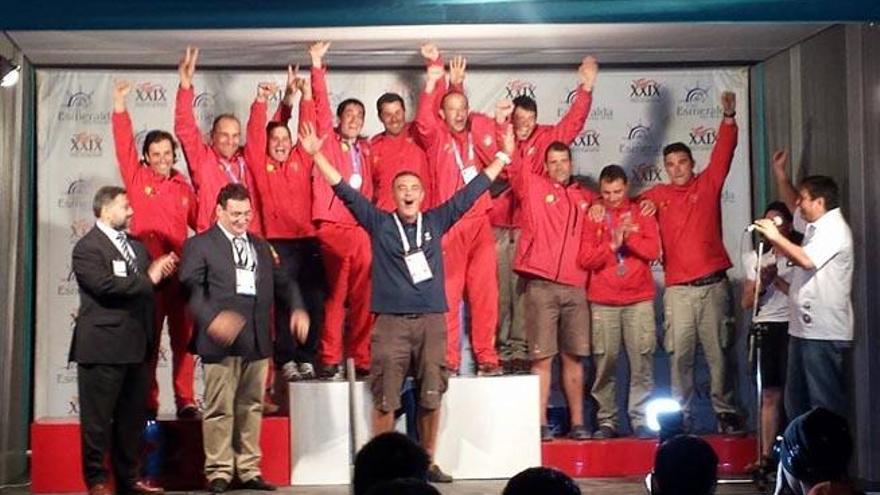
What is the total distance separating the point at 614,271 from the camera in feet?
26.8

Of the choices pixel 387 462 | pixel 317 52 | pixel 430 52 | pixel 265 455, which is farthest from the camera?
pixel 430 52

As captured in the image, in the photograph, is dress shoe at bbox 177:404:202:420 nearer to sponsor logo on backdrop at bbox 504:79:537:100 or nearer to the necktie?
the necktie

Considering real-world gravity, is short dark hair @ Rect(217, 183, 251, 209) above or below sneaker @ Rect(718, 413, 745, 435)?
above

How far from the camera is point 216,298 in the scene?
7137 millimetres

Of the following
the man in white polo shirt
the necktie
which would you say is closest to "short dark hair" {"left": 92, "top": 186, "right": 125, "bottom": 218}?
the necktie

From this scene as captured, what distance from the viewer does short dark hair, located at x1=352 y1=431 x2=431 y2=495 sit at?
11.0ft

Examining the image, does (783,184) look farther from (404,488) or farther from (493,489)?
(404,488)

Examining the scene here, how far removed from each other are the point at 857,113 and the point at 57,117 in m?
4.59

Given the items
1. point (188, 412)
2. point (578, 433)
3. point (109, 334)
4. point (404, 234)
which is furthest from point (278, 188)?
point (578, 433)

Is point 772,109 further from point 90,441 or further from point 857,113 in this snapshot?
point 90,441

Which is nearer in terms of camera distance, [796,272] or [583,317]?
[796,272]

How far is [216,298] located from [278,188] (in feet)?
4.02

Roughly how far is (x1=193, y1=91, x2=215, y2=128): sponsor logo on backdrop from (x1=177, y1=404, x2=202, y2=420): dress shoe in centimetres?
173

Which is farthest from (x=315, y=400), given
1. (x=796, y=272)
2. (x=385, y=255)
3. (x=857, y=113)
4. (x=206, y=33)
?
(x=857, y=113)
